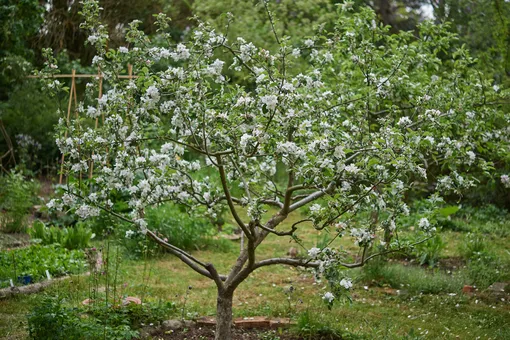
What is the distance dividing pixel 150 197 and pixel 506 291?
393 cm

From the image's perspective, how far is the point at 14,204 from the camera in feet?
27.2

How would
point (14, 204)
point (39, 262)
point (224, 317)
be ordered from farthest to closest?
1. point (14, 204)
2. point (39, 262)
3. point (224, 317)

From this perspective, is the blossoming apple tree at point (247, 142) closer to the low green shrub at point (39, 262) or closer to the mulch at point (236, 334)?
the mulch at point (236, 334)

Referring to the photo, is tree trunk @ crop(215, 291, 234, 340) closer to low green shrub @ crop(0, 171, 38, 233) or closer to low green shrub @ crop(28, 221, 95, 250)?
low green shrub @ crop(28, 221, 95, 250)

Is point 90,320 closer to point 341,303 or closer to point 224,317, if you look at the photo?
point 224,317

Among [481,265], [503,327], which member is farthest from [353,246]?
[503,327]

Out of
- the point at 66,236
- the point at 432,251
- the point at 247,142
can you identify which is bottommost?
the point at 66,236

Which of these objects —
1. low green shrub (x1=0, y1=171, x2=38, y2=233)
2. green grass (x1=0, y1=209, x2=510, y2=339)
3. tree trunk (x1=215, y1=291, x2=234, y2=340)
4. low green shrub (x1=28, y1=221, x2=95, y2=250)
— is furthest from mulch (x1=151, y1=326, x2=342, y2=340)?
low green shrub (x1=0, y1=171, x2=38, y2=233)

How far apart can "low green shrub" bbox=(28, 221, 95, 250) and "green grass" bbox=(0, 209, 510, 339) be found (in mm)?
621

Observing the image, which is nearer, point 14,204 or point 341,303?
point 341,303

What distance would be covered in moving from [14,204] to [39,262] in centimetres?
219

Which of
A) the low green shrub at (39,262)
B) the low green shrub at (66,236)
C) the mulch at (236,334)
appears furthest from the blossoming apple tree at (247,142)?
the low green shrub at (66,236)

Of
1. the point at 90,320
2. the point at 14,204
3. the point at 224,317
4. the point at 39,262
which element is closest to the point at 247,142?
the point at 224,317

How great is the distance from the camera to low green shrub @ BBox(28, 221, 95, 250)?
285 inches
